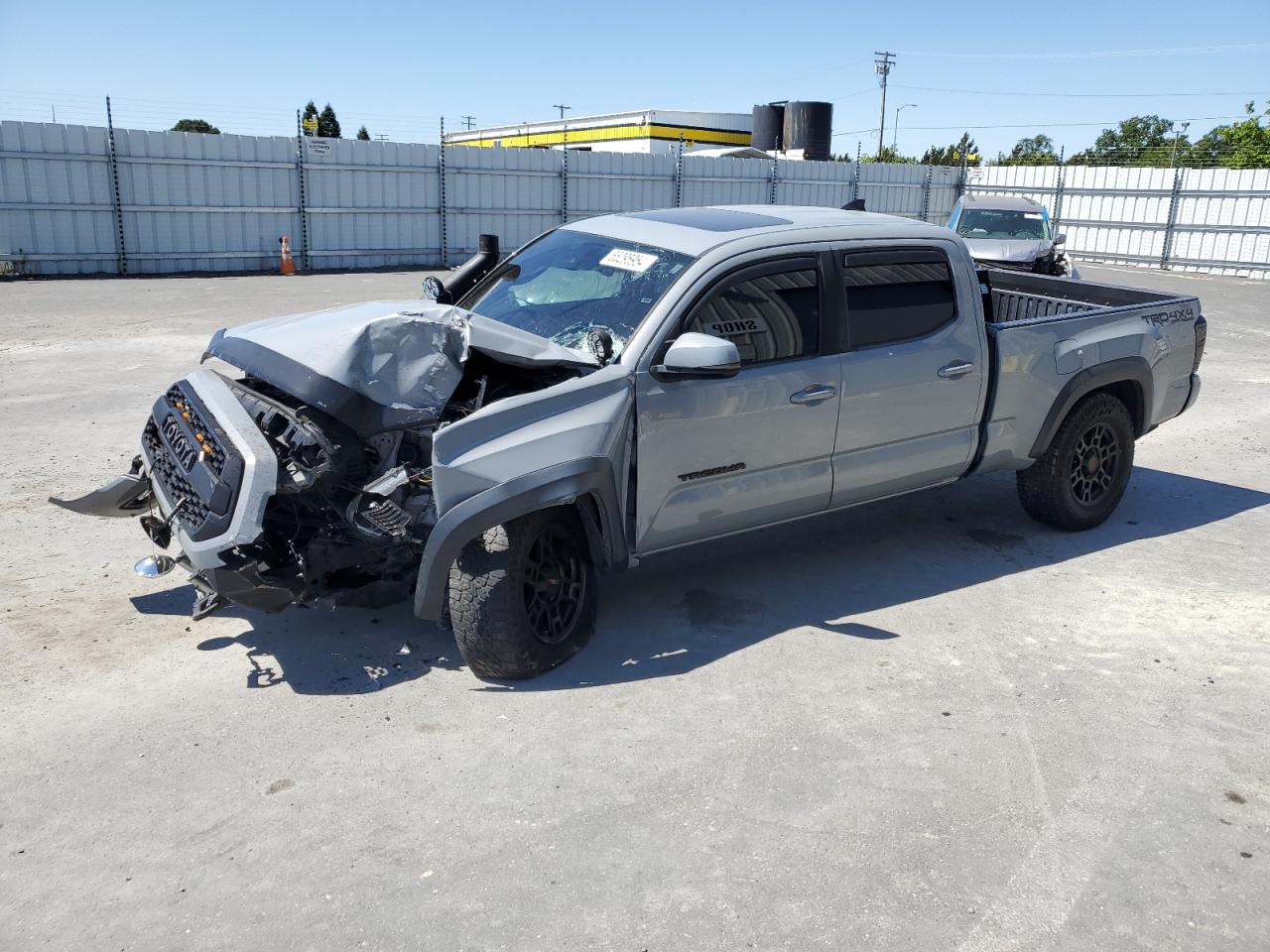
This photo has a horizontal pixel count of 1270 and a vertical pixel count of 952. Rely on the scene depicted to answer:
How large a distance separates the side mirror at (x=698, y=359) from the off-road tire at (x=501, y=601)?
74cm

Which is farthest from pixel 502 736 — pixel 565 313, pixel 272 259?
pixel 272 259

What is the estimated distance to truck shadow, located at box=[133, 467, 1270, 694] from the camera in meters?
4.54

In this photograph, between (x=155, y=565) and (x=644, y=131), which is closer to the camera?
(x=155, y=565)

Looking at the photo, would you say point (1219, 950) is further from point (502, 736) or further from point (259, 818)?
point (259, 818)

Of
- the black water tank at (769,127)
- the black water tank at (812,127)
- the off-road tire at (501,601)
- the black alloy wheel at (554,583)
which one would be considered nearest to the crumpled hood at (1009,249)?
the black alloy wheel at (554,583)

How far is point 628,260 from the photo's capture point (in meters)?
4.96

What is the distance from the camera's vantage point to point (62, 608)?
4.93 metres

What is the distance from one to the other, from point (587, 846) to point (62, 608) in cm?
300

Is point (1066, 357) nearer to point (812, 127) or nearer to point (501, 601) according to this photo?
point (501, 601)

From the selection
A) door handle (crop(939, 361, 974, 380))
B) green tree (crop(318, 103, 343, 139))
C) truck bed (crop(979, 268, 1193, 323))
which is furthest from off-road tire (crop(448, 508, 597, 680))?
green tree (crop(318, 103, 343, 139))

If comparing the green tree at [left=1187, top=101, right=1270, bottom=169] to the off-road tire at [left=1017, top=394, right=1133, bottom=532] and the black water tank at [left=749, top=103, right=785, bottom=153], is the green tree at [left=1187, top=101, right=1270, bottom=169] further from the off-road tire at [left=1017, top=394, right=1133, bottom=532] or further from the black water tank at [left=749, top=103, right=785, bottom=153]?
the off-road tire at [left=1017, top=394, right=1133, bottom=532]

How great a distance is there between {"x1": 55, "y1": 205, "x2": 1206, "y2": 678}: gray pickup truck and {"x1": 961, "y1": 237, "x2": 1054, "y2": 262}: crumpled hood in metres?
11.0

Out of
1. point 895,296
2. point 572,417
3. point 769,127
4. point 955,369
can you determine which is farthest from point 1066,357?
point 769,127

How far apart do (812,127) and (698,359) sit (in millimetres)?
29769
